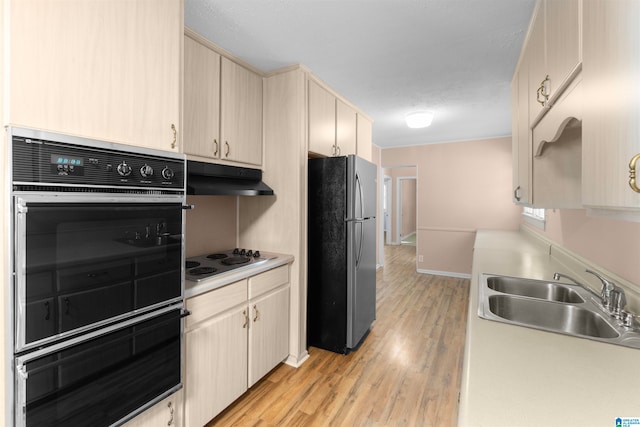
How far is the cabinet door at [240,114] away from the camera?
210 cm

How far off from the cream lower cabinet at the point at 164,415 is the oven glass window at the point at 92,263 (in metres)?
0.52

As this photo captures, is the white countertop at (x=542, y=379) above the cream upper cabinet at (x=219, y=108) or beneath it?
beneath

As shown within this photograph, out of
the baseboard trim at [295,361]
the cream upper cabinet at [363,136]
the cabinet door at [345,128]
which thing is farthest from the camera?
the cream upper cabinet at [363,136]

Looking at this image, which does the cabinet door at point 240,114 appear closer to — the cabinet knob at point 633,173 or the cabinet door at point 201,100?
the cabinet door at point 201,100

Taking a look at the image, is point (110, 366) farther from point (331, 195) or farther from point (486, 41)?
point (486, 41)

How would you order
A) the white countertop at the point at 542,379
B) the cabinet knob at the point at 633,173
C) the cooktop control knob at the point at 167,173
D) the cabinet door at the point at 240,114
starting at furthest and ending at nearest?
the cabinet door at the point at 240,114, the cooktop control knob at the point at 167,173, the white countertop at the point at 542,379, the cabinet knob at the point at 633,173

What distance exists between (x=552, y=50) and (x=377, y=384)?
229 cm

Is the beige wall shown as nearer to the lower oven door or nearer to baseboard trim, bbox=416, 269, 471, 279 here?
the lower oven door

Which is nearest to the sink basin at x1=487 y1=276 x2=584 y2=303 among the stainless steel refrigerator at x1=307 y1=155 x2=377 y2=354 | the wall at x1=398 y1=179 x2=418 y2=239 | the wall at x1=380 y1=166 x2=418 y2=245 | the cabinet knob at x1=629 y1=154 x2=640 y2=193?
the stainless steel refrigerator at x1=307 y1=155 x2=377 y2=354

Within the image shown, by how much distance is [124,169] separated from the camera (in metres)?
1.20

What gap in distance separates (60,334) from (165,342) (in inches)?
17.7

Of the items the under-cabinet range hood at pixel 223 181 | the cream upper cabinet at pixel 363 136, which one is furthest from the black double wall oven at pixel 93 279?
Result: the cream upper cabinet at pixel 363 136

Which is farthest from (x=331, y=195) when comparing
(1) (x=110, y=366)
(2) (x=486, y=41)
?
(1) (x=110, y=366)

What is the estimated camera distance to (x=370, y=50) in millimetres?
2156
